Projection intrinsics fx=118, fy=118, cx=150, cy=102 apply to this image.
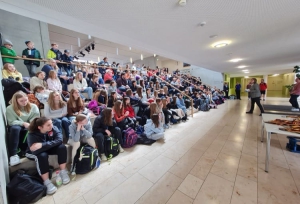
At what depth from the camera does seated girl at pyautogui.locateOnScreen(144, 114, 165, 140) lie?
2926 mm

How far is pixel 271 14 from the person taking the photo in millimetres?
2098

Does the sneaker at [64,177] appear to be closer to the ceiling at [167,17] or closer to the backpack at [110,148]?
the backpack at [110,148]

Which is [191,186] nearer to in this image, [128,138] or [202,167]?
[202,167]

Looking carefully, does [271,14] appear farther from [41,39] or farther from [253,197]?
[41,39]

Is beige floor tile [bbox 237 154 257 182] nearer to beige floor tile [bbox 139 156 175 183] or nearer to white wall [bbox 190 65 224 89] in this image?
beige floor tile [bbox 139 156 175 183]

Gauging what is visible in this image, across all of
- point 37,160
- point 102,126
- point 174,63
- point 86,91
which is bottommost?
point 37,160

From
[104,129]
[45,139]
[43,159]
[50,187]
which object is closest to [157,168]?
[104,129]

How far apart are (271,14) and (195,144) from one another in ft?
9.29

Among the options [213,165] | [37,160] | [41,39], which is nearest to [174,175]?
[213,165]

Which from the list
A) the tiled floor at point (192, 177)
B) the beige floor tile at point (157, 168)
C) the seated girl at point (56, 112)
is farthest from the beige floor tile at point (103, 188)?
the seated girl at point (56, 112)

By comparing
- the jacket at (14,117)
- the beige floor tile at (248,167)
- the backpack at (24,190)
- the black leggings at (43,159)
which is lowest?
the beige floor tile at (248,167)

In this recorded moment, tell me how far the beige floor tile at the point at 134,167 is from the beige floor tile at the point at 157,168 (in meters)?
0.08

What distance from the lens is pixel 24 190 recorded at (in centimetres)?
138

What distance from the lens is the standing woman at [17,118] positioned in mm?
1704
